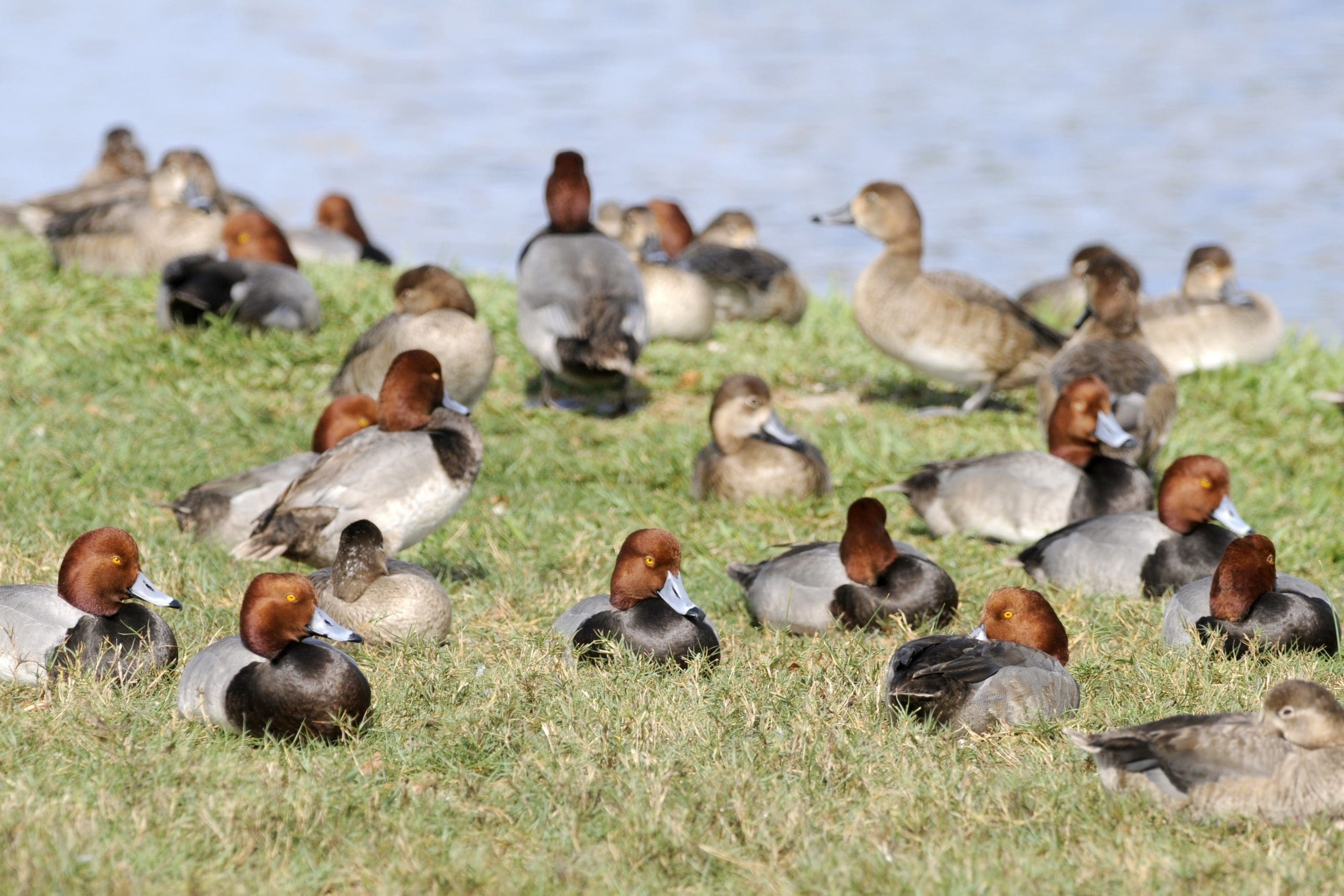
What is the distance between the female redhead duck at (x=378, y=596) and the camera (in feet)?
16.0

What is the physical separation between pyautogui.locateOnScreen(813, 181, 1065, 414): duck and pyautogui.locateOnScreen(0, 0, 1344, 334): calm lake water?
14.7 feet

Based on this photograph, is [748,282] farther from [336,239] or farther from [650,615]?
[650,615]

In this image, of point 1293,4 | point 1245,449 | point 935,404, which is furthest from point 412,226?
point 1293,4

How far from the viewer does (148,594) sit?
4.52 metres

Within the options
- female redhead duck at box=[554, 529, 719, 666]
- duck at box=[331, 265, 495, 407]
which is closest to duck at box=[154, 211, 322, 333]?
duck at box=[331, 265, 495, 407]

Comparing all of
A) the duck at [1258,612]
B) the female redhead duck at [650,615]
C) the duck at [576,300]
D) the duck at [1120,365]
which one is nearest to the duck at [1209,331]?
the duck at [1120,365]

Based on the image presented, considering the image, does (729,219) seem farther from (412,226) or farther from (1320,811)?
(1320,811)

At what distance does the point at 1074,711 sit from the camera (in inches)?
167

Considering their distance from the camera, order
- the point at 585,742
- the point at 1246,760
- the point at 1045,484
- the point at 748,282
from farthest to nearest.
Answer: the point at 748,282 → the point at 1045,484 → the point at 585,742 → the point at 1246,760

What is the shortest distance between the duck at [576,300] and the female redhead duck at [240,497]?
1.91 meters

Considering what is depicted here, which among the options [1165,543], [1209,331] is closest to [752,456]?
[1165,543]

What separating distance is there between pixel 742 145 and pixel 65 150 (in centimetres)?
898

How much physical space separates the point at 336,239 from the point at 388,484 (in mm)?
6793

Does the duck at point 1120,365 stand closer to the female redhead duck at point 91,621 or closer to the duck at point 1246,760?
the duck at point 1246,760
